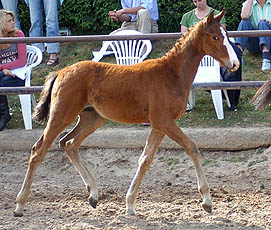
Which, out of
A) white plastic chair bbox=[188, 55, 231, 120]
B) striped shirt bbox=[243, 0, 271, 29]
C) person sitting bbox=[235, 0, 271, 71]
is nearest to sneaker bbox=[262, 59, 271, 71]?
person sitting bbox=[235, 0, 271, 71]

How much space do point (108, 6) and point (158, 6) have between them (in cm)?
83

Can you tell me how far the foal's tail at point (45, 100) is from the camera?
599 centimetres

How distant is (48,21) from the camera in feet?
32.9

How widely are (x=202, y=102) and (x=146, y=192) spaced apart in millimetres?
2634

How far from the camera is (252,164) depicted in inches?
292

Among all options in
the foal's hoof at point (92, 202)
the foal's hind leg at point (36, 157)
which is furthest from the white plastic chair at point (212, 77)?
the foal's hind leg at point (36, 157)

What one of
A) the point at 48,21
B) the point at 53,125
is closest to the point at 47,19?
the point at 48,21

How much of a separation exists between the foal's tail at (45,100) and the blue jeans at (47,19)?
4127 mm

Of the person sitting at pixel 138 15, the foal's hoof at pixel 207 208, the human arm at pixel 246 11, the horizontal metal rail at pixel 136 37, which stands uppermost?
the horizontal metal rail at pixel 136 37

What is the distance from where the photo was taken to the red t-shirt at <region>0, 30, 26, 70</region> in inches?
333

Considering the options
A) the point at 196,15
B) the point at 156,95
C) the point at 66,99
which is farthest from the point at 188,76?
the point at 196,15

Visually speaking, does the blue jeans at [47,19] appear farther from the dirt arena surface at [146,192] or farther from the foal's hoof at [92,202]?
the foal's hoof at [92,202]

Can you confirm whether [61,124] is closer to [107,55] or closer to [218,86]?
[218,86]

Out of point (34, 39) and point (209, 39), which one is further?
point (34, 39)
